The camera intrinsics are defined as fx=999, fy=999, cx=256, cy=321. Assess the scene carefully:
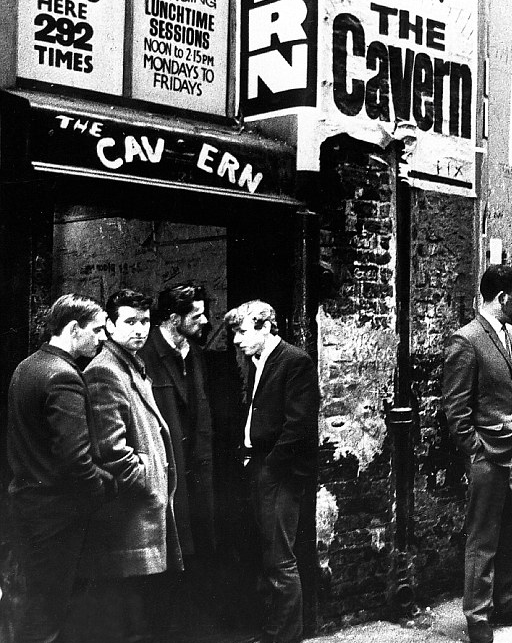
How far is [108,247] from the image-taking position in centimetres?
613

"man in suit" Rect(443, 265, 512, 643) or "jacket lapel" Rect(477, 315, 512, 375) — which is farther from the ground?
"jacket lapel" Rect(477, 315, 512, 375)

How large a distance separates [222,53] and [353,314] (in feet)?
6.40

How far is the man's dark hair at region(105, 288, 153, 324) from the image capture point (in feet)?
18.3

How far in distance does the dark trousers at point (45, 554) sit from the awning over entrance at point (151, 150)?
1.69m

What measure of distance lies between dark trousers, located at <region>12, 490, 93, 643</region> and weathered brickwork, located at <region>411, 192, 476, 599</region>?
311cm

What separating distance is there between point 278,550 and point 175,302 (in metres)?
1.65

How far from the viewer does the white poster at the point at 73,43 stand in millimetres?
5512

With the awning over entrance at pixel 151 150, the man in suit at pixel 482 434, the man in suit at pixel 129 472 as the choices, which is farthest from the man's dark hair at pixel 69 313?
the man in suit at pixel 482 434

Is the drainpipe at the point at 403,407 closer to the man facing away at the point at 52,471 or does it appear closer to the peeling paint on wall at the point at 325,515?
the peeling paint on wall at the point at 325,515

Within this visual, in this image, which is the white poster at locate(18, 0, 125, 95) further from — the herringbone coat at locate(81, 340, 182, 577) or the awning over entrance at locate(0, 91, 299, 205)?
the herringbone coat at locate(81, 340, 182, 577)

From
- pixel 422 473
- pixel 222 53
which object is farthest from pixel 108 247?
pixel 422 473

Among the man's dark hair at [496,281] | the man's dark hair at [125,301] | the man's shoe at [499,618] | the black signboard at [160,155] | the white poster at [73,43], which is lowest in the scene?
the man's shoe at [499,618]

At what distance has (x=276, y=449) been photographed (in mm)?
6113

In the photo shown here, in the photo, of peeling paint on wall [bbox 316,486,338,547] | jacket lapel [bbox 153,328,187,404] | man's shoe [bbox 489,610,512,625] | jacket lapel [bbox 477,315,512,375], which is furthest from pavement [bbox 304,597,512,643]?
jacket lapel [bbox 153,328,187,404]
